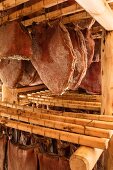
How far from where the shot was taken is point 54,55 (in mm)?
1687

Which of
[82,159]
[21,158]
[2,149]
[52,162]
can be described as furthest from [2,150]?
[82,159]

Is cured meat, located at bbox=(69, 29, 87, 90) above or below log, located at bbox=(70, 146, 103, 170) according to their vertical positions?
above

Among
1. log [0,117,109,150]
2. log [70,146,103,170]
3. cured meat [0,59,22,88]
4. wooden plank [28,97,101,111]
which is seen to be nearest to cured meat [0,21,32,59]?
cured meat [0,59,22,88]

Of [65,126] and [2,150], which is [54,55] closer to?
[65,126]

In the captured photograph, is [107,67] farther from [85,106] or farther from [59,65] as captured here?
[85,106]

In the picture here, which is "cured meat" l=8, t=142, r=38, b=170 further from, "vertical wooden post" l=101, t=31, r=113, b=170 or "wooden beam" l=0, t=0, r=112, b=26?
"wooden beam" l=0, t=0, r=112, b=26

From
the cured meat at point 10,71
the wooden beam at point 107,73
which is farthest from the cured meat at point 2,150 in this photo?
the wooden beam at point 107,73

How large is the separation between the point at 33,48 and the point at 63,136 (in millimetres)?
865

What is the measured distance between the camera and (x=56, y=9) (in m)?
1.83

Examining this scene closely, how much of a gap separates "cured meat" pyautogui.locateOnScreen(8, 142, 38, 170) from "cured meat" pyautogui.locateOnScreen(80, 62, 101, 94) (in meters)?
1.75

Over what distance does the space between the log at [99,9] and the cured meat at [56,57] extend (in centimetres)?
35

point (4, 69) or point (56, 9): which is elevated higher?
point (56, 9)

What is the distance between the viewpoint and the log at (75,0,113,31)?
1.07 meters

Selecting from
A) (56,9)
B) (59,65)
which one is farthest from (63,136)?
(56,9)
